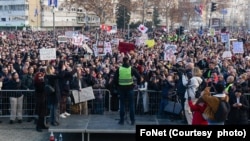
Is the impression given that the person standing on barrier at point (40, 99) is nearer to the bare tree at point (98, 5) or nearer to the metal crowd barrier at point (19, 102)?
the metal crowd barrier at point (19, 102)

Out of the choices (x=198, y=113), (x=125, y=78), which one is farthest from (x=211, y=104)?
(x=125, y=78)

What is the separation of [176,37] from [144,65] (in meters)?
21.9

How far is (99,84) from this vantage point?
15.1 meters

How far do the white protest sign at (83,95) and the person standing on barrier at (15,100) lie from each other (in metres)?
1.60

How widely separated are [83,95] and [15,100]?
1.99m

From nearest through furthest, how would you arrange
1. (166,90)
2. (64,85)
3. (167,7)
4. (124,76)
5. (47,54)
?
(124,76) < (64,85) < (166,90) < (47,54) < (167,7)

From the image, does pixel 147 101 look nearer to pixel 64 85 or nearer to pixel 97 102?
pixel 97 102

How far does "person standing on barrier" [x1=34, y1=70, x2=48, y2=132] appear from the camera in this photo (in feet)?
41.9

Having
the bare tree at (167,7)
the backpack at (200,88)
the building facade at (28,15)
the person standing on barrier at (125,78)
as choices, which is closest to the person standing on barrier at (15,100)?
the person standing on barrier at (125,78)

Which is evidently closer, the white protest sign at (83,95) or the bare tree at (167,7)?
the white protest sign at (83,95)

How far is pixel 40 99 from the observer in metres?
12.9

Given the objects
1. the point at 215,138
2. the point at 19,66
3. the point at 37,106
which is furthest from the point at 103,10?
the point at 215,138

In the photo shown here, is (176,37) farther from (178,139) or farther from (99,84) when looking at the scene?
(178,139)

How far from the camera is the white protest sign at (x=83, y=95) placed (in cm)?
1387
